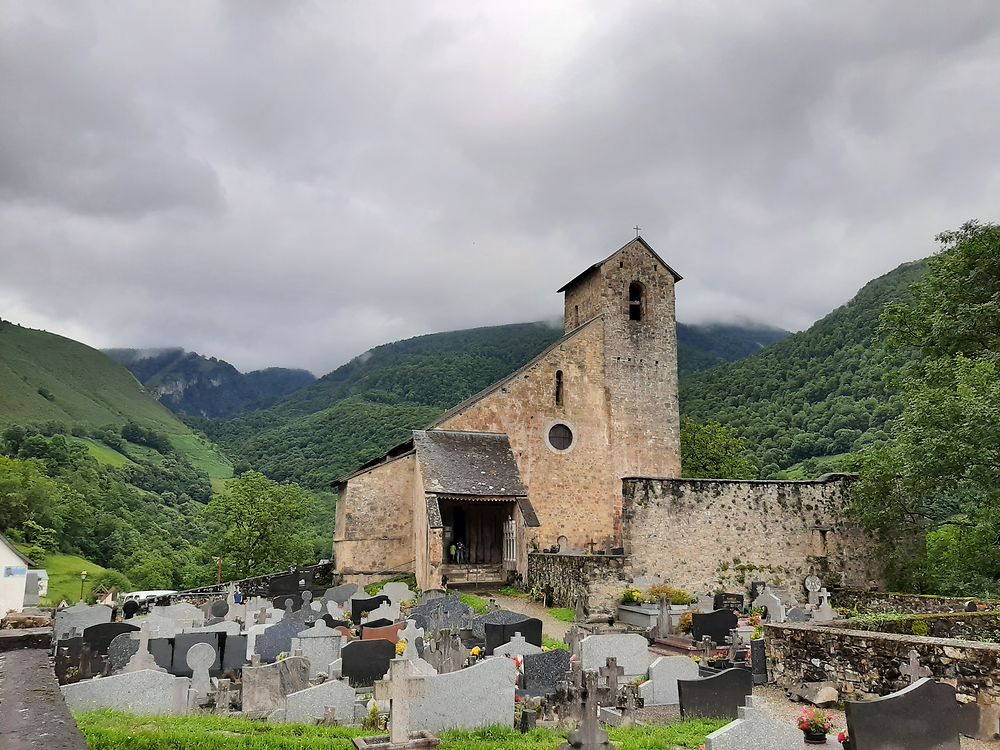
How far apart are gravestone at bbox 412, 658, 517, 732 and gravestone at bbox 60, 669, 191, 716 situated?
2.98 meters

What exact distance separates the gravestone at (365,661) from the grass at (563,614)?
7.54 meters

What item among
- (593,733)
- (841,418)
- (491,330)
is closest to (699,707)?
(593,733)

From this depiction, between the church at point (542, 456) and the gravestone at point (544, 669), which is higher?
the church at point (542, 456)

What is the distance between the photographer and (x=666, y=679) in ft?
30.6

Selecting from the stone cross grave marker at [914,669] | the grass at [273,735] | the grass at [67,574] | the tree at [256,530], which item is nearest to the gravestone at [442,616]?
the grass at [273,735]

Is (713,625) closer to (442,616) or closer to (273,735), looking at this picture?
(442,616)

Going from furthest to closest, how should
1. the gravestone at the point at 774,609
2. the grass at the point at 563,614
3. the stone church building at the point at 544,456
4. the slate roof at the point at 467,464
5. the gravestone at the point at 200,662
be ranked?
the stone church building at the point at 544,456
the slate roof at the point at 467,464
the grass at the point at 563,614
the gravestone at the point at 774,609
the gravestone at the point at 200,662

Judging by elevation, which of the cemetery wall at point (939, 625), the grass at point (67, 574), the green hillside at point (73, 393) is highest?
the green hillside at point (73, 393)

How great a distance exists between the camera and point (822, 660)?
881 centimetres

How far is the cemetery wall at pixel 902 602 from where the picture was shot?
506 inches

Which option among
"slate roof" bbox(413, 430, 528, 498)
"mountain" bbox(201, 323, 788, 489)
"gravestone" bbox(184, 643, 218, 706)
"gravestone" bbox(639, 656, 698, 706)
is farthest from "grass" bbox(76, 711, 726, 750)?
"mountain" bbox(201, 323, 788, 489)

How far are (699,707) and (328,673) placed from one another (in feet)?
17.0

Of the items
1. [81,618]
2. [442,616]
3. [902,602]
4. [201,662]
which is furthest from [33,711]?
[902,602]

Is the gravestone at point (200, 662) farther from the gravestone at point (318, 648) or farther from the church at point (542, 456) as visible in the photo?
the church at point (542, 456)
